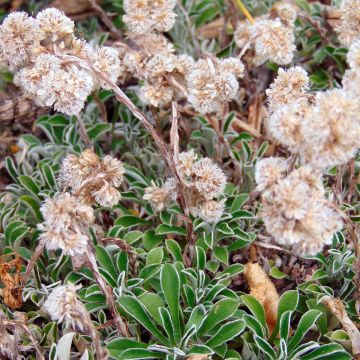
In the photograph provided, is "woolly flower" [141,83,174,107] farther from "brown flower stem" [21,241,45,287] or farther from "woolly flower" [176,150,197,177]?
"brown flower stem" [21,241,45,287]

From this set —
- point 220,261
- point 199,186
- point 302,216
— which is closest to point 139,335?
point 220,261

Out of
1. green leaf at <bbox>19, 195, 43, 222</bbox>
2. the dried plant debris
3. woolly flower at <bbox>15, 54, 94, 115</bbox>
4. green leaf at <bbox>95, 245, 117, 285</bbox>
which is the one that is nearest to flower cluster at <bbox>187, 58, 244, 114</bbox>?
the dried plant debris

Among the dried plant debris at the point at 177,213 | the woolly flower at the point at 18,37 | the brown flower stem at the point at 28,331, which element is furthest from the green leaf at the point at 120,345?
the woolly flower at the point at 18,37

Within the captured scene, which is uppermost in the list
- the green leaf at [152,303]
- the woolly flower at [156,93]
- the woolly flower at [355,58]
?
the woolly flower at [355,58]

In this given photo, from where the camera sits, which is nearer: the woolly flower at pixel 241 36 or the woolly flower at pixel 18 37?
the woolly flower at pixel 18 37

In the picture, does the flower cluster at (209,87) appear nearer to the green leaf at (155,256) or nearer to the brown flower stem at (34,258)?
the green leaf at (155,256)

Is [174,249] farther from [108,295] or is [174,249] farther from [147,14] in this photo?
[147,14]
